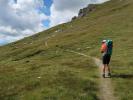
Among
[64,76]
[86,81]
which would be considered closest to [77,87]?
[86,81]

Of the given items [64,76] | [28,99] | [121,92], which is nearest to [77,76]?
[64,76]

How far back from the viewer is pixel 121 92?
26.5 metres

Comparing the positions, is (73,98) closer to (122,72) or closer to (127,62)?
(122,72)

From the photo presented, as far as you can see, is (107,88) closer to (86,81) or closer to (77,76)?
(86,81)

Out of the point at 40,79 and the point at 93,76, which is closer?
the point at 40,79

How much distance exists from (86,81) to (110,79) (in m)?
2.84

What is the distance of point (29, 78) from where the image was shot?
31047 millimetres

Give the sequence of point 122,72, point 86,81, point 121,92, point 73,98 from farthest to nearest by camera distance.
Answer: point 122,72, point 86,81, point 121,92, point 73,98

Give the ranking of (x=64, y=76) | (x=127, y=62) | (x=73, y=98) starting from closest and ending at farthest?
1. (x=73, y=98)
2. (x=64, y=76)
3. (x=127, y=62)

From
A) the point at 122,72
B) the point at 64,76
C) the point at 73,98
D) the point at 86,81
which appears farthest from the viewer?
the point at 122,72

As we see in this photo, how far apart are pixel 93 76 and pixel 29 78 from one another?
6.21 meters

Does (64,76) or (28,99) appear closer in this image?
(28,99)

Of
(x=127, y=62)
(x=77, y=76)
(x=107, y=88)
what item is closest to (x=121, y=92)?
(x=107, y=88)

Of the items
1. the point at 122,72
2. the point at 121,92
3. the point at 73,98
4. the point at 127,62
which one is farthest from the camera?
the point at 127,62
